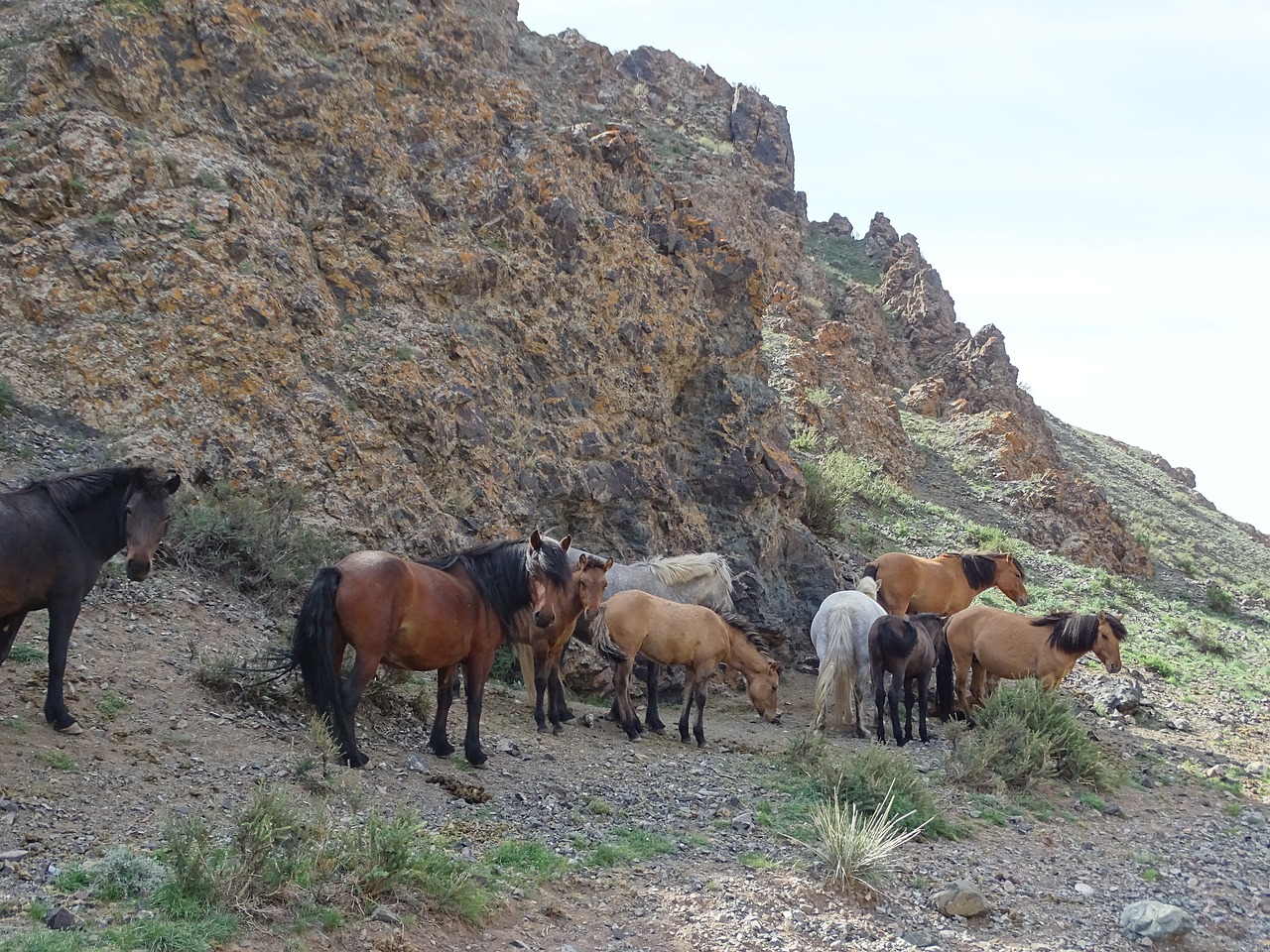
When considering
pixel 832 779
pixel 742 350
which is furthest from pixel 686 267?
pixel 832 779

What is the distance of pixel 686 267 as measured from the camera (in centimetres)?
1720

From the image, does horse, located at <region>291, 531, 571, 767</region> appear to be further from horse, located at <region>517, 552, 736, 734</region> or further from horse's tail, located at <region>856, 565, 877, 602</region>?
horse's tail, located at <region>856, 565, 877, 602</region>

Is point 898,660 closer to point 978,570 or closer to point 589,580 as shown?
point 589,580

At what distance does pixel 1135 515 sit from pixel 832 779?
116ft

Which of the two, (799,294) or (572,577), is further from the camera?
(799,294)

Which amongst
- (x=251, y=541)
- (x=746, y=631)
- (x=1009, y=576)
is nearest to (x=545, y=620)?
(x=251, y=541)

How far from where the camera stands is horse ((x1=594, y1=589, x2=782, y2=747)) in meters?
11.1

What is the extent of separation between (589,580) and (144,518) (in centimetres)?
405

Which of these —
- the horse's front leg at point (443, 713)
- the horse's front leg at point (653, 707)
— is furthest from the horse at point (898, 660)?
the horse's front leg at point (443, 713)

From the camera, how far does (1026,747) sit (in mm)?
10289

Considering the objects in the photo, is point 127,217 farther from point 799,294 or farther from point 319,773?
point 799,294

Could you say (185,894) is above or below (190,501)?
below

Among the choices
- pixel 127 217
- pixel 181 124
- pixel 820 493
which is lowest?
pixel 820 493

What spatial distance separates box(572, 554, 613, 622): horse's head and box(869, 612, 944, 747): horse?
4100 millimetres
